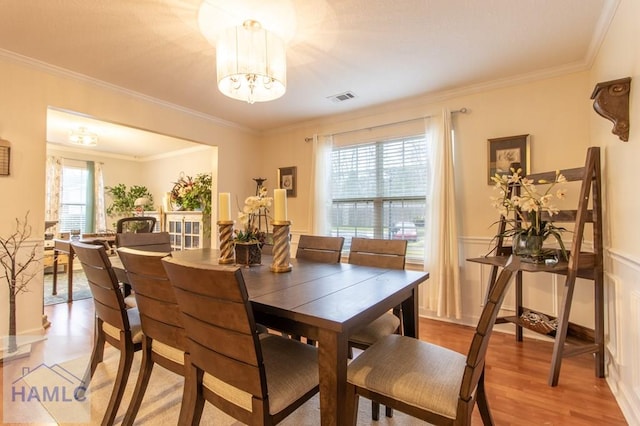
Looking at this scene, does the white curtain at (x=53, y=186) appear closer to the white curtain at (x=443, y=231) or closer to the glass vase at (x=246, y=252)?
the glass vase at (x=246, y=252)

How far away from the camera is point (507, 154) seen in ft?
9.49

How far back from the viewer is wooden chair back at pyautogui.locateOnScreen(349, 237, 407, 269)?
7.03 feet

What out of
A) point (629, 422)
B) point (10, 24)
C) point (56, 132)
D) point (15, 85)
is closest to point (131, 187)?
point (56, 132)

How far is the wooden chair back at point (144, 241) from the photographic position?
2461 millimetres

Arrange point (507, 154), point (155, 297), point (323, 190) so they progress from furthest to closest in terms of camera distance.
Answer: point (323, 190)
point (507, 154)
point (155, 297)

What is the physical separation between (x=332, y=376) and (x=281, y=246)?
926mm

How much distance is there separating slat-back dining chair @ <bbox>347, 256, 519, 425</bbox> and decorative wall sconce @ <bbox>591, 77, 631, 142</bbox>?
1216 mm

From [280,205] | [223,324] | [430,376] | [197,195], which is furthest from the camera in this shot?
[197,195]

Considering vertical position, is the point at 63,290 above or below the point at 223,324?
below

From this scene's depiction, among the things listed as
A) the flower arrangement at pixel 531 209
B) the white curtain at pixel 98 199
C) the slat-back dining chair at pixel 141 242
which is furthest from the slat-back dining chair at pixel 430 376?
the white curtain at pixel 98 199

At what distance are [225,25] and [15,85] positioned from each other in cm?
193

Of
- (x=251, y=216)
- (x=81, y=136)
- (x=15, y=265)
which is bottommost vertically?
(x=15, y=265)

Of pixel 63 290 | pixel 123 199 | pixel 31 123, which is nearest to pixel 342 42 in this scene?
pixel 31 123

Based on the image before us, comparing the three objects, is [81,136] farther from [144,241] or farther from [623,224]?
[623,224]
